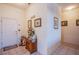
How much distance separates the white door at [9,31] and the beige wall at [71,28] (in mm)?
1040

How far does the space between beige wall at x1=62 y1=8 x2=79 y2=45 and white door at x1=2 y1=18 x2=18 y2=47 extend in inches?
40.9

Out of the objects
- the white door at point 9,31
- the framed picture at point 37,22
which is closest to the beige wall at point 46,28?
the framed picture at point 37,22

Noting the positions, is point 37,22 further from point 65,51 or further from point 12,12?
point 65,51

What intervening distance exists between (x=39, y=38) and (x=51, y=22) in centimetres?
43

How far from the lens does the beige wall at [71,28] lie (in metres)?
1.58

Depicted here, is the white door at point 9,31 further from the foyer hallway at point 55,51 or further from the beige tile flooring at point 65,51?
the beige tile flooring at point 65,51

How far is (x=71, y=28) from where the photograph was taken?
1.63m

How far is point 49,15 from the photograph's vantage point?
1538 mm

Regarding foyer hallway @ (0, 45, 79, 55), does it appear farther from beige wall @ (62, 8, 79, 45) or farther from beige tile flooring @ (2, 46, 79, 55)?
beige wall @ (62, 8, 79, 45)

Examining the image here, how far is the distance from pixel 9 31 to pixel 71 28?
1.31m

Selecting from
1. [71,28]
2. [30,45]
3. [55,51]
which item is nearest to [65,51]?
[55,51]


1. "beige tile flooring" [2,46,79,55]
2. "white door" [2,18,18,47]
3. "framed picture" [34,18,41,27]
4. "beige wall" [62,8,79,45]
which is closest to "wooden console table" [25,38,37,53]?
"beige tile flooring" [2,46,79,55]

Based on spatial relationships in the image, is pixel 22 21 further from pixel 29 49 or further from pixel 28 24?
pixel 29 49
